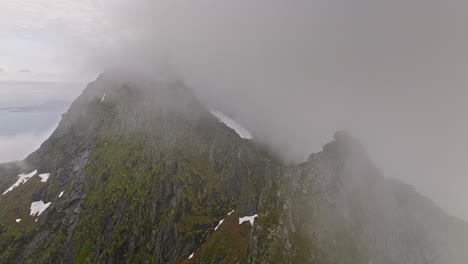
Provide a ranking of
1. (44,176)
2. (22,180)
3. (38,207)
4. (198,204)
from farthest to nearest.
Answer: (22,180)
(44,176)
(38,207)
(198,204)

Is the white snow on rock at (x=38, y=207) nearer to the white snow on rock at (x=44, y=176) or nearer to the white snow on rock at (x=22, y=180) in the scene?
the white snow on rock at (x=44, y=176)

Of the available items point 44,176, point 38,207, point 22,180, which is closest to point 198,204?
point 38,207

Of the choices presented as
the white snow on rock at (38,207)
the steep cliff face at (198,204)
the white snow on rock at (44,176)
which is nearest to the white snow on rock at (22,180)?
the steep cliff face at (198,204)

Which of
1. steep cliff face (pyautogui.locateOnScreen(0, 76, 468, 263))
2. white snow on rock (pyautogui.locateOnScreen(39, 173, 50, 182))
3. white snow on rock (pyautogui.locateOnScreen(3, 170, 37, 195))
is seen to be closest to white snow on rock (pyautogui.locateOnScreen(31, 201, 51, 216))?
steep cliff face (pyautogui.locateOnScreen(0, 76, 468, 263))

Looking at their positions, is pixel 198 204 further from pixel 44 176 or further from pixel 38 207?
pixel 44 176

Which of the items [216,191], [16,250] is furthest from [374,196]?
[16,250]

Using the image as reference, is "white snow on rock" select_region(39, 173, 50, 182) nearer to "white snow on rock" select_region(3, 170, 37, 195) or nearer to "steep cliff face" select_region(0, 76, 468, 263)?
"steep cliff face" select_region(0, 76, 468, 263)

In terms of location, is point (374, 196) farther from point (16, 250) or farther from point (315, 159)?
point (16, 250)

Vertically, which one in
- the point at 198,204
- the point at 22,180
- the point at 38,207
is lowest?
the point at 38,207
